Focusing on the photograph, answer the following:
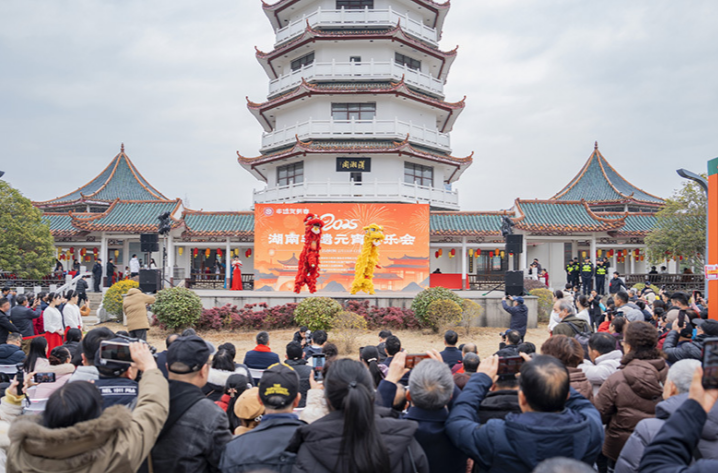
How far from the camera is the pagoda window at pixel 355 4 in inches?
866

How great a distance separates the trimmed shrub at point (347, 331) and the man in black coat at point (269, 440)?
935 cm

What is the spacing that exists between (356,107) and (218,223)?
887 cm

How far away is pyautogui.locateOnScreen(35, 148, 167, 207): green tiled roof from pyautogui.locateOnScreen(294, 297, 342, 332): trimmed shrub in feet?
70.5

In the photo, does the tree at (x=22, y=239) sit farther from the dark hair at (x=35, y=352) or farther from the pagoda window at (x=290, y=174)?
the dark hair at (x=35, y=352)

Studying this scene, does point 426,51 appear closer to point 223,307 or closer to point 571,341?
point 223,307

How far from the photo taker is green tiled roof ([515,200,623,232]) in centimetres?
2089

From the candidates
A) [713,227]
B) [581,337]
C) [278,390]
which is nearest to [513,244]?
[713,227]

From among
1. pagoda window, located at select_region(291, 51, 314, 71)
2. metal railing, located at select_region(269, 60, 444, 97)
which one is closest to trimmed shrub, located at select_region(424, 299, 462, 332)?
metal railing, located at select_region(269, 60, 444, 97)

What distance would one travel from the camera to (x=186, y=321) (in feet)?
42.8

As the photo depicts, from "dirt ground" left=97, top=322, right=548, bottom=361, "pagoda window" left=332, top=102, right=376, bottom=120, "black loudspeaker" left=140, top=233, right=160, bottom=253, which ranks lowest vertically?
"dirt ground" left=97, top=322, right=548, bottom=361

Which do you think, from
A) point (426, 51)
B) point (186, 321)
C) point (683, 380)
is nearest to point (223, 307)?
point (186, 321)

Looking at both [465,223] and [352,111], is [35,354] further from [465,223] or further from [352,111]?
[465,223]

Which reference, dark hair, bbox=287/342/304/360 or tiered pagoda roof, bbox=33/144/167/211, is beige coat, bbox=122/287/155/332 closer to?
dark hair, bbox=287/342/304/360

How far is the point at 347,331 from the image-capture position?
39.1ft
